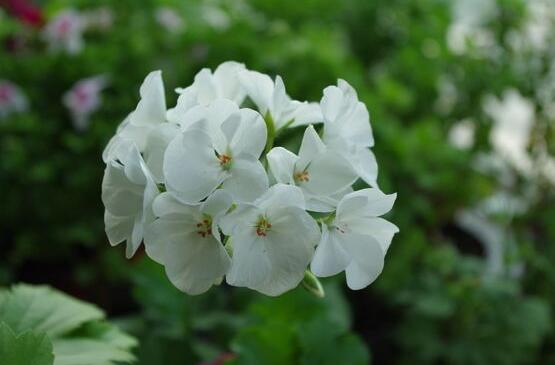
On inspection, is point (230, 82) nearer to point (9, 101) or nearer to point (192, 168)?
point (192, 168)

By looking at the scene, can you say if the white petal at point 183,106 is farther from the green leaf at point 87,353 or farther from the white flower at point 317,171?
the green leaf at point 87,353

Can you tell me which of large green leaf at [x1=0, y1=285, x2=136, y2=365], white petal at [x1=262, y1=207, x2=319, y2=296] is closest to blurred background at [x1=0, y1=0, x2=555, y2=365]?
large green leaf at [x1=0, y1=285, x2=136, y2=365]

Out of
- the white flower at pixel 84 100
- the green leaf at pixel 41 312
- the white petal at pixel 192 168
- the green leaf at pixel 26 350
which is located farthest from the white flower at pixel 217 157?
the white flower at pixel 84 100

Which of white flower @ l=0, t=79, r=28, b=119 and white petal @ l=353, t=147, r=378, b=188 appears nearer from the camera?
white petal @ l=353, t=147, r=378, b=188

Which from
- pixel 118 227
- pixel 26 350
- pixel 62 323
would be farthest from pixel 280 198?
pixel 62 323

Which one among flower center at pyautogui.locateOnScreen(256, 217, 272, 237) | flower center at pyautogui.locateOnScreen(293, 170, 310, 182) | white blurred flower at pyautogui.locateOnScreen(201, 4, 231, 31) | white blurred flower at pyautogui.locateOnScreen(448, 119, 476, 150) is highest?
flower center at pyautogui.locateOnScreen(293, 170, 310, 182)

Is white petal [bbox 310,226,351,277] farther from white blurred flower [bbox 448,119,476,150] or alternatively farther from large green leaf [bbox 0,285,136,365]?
white blurred flower [bbox 448,119,476,150]
